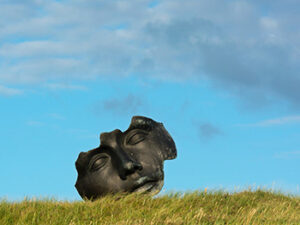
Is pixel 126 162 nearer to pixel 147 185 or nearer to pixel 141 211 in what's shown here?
pixel 147 185

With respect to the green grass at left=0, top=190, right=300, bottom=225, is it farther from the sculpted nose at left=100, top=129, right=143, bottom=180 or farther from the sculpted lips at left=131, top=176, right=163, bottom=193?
the sculpted nose at left=100, top=129, right=143, bottom=180

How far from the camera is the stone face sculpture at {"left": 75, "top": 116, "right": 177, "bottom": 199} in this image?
853cm

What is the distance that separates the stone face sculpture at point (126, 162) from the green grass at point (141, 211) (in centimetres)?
29

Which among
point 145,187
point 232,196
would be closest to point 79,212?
point 145,187

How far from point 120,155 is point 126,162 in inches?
7.9

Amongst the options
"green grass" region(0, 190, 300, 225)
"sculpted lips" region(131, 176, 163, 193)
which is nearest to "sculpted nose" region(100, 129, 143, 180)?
"sculpted lips" region(131, 176, 163, 193)

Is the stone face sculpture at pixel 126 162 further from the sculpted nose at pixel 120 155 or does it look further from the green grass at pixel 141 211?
the green grass at pixel 141 211

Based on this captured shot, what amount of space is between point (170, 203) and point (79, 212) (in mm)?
1757

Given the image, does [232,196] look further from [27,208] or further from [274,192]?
[27,208]

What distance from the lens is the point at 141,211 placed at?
25.5 ft

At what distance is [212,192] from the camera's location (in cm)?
977

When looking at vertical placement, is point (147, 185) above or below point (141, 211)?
above

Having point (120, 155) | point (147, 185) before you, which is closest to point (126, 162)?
point (120, 155)

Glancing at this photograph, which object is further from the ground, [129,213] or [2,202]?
[2,202]
